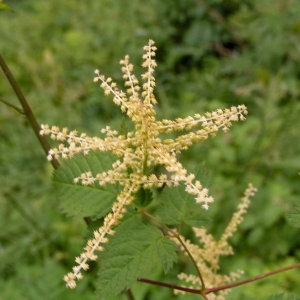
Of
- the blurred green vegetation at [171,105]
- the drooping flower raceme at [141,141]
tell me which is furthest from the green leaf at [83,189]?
the blurred green vegetation at [171,105]

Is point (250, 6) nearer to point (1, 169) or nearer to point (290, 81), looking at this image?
point (290, 81)

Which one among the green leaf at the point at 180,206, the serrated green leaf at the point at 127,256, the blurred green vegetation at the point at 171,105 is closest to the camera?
the serrated green leaf at the point at 127,256

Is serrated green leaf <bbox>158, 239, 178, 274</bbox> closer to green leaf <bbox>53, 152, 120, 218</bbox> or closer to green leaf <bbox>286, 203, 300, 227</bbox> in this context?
green leaf <bbox>53, 152, 120, 218</bbox>

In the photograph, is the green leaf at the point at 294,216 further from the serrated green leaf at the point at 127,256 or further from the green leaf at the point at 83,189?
the green leaf at the point at 83,189

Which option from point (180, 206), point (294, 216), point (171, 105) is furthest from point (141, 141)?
point (171, 105)

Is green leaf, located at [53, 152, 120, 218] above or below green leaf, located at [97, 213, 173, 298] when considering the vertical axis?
above

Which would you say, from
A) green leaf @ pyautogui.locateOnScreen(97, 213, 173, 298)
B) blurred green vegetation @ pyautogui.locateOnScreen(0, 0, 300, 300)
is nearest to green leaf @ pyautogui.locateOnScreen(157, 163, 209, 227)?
green leaf @ pyautogui.locateOnScreen(97, 213, 173, 298)

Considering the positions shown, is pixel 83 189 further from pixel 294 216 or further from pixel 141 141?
pixel 294 216
